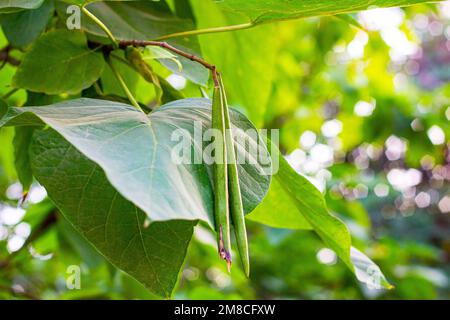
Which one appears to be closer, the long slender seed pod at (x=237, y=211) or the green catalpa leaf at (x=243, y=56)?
the long slender seed pod at (x=237, y=211)

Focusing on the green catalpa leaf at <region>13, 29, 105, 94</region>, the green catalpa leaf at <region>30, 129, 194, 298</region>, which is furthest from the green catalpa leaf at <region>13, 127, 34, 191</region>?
the green catalpa leaf at <region>30, 129, 194, 298</region>

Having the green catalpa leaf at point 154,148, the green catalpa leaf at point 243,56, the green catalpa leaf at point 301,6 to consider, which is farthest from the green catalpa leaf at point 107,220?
the green catalpa leaf at point 243,56

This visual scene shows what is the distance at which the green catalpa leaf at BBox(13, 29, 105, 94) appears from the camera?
0.45 meters

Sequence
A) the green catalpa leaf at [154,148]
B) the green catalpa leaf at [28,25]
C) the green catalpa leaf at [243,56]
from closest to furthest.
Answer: the green catalpa leaf at [154,148] < the green catalpa leaf at [28,25] < the green catalpa leaf at [243,56]

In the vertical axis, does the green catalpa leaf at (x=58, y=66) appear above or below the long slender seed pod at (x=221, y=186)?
above

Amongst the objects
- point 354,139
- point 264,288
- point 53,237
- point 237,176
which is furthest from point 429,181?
point 237,176

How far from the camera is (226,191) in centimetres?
30

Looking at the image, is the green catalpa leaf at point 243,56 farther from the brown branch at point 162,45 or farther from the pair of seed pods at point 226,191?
the pair of seed pods at point 226,191

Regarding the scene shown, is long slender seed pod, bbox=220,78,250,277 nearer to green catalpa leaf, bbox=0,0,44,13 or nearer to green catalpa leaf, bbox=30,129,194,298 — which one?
green catalpa leaf, bbox=30,129,194,298

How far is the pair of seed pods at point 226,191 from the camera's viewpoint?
28 cm

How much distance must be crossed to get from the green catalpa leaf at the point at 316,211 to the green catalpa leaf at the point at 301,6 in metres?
0.10

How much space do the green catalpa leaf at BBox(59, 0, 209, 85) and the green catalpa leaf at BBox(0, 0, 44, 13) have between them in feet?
0.33

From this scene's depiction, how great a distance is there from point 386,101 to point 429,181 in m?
2.58

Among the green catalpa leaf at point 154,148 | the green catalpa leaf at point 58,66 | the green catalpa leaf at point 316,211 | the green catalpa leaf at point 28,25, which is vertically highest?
the green catalpa leaf at point 28,25
